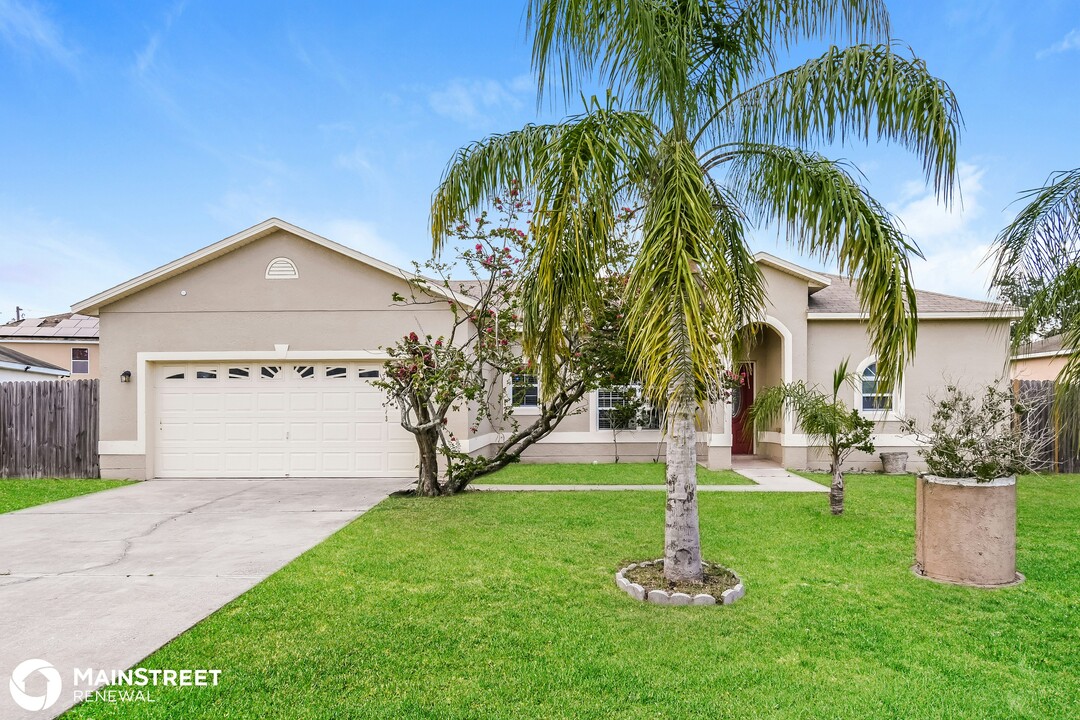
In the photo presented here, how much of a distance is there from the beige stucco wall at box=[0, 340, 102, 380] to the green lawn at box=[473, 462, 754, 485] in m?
19.9

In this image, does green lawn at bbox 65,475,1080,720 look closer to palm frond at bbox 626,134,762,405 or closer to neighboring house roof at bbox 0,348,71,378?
palm frond at bbox 626,134,762,405

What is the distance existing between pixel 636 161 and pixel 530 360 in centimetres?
197

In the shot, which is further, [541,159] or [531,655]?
[541,159]

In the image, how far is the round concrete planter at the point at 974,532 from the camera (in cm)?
525

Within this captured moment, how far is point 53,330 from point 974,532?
29711 millimetres

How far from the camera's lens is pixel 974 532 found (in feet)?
17.3

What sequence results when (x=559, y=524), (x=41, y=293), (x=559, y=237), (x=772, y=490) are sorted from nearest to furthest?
(x=559, y=237), (x=559, y=524), (x=772, y=490), (x=41, y=293)

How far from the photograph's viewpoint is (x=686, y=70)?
5.07 m

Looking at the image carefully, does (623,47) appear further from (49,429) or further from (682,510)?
(49,429)

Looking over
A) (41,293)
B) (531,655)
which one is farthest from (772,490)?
(41,293)

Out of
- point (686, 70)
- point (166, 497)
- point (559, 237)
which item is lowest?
point (166, 497)

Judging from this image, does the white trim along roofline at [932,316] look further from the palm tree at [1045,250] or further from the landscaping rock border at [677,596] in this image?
the landscaping rock border at [677,596]

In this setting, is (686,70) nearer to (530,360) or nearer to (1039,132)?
(530,360)

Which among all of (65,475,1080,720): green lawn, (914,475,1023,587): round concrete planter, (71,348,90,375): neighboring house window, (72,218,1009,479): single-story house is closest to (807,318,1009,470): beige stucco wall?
(72,218,1009,479): single-story house
